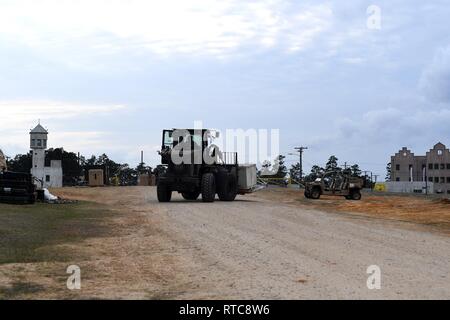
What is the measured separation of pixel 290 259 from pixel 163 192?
66.3 ft

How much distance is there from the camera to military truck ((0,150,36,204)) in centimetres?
2873

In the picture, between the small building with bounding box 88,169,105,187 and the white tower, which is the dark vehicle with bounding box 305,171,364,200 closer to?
the small building with bounding box 88,169,105,187

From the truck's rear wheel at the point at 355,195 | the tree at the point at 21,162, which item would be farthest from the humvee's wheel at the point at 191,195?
Answer: the tree at the point at 21,162

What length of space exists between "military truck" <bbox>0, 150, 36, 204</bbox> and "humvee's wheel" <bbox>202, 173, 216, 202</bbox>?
7.93m

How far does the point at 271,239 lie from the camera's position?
52.8 ft

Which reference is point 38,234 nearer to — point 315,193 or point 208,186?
point 208,186

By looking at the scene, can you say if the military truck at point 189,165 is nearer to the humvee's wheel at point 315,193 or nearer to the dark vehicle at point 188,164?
the dark vehicle at point 188,164

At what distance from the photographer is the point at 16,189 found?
28812 mm

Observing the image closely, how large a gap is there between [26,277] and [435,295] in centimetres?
649

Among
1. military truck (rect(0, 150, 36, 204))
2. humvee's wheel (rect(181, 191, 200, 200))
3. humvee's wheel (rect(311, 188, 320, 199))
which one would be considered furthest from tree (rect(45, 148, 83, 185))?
military truck (rect(0, 150, 36, 204))
